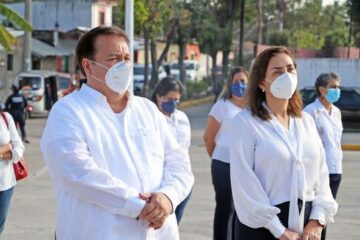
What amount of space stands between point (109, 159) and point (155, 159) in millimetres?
273

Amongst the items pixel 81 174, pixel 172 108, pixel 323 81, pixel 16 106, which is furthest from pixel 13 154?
pixel 16 106

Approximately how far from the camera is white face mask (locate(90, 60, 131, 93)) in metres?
4.53

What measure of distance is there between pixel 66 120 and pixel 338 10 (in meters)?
93.5

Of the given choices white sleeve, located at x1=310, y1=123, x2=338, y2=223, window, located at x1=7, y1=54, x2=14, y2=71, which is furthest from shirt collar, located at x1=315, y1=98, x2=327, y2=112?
window, located at x1=7, y1=54, x2=14, y2=71

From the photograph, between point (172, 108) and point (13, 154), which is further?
point (172, 108)

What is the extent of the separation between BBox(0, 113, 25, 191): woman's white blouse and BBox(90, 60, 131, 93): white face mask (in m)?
3.44

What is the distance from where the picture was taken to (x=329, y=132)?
8.77 meters

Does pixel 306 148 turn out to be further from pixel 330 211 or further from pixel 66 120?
pixel 66 120

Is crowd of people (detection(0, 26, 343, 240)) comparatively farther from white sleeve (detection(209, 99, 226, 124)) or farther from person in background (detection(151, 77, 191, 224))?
white sleeve (detection(209, 99, 226, 124))

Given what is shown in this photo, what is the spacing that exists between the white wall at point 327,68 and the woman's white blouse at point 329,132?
25.6m

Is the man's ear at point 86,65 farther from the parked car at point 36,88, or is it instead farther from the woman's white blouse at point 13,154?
the parked car at point 36,88

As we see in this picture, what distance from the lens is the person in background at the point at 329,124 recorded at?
866cm

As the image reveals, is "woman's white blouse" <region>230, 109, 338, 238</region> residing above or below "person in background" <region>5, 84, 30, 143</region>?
above

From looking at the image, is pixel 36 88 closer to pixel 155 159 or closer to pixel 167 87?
pixel 167 87
